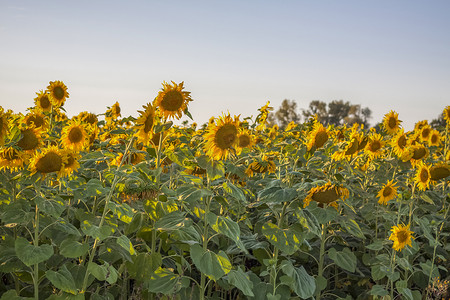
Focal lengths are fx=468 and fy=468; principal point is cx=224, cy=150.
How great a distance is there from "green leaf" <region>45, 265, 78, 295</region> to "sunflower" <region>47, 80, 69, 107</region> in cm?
461

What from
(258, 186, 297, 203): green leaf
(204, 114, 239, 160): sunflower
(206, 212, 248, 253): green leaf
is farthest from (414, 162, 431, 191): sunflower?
(206, 212, 248, 253): green leaf

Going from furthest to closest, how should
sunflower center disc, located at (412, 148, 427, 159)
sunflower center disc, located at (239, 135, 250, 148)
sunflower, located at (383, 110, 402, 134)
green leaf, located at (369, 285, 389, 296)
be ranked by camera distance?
sunflower, located at (383, 110, 402, 134)
sunflower center disc, located at (412, 148, 427, 159)
sunflower center disc, located at (239, 135, 250, 148)
green leaf, located at (369, 285, 389, 296)

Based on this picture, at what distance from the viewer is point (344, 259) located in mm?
4043

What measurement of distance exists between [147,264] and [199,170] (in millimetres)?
1097

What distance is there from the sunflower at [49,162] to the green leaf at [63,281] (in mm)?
686

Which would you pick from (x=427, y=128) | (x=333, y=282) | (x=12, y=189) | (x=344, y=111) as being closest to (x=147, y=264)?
(x=12, y=189)

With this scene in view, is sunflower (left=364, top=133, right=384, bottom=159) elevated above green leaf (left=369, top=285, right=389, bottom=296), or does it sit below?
above

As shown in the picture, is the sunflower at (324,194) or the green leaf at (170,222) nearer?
the green leaf at (170,222)

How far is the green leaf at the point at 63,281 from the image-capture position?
9.45 ft

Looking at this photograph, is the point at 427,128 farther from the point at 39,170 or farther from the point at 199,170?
the point at 39,170

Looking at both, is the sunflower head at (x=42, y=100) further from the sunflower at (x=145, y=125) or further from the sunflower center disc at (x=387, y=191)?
the sunflower center disc at (x=387, y=191)

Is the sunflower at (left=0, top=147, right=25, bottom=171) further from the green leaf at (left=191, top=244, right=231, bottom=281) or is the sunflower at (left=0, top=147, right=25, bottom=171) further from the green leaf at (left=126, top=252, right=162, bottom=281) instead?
the green leaf at (left=191, top=244, right=231, bottom=281)

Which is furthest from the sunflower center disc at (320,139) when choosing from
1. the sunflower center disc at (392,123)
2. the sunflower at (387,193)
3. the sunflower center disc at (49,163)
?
the sunflower center disc at (392,123)

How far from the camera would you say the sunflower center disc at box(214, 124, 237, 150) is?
A: 328 centimetres
